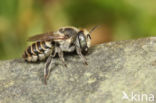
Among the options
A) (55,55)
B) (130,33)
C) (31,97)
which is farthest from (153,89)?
(130,33)

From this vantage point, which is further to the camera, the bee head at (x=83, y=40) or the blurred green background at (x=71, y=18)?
the blurred green background at (x=71, y=18)

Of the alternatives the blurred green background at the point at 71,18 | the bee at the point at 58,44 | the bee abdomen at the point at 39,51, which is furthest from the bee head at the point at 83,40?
the blurred green background at the point at 71,18

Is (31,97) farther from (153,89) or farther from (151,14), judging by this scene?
(151,14)


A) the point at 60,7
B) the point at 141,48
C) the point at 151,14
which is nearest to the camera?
the point at 141,48

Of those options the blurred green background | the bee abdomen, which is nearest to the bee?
the bee abdomen

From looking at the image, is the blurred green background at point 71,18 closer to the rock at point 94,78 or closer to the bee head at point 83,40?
the rock at point 94,78

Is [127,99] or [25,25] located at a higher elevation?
[25,25]
